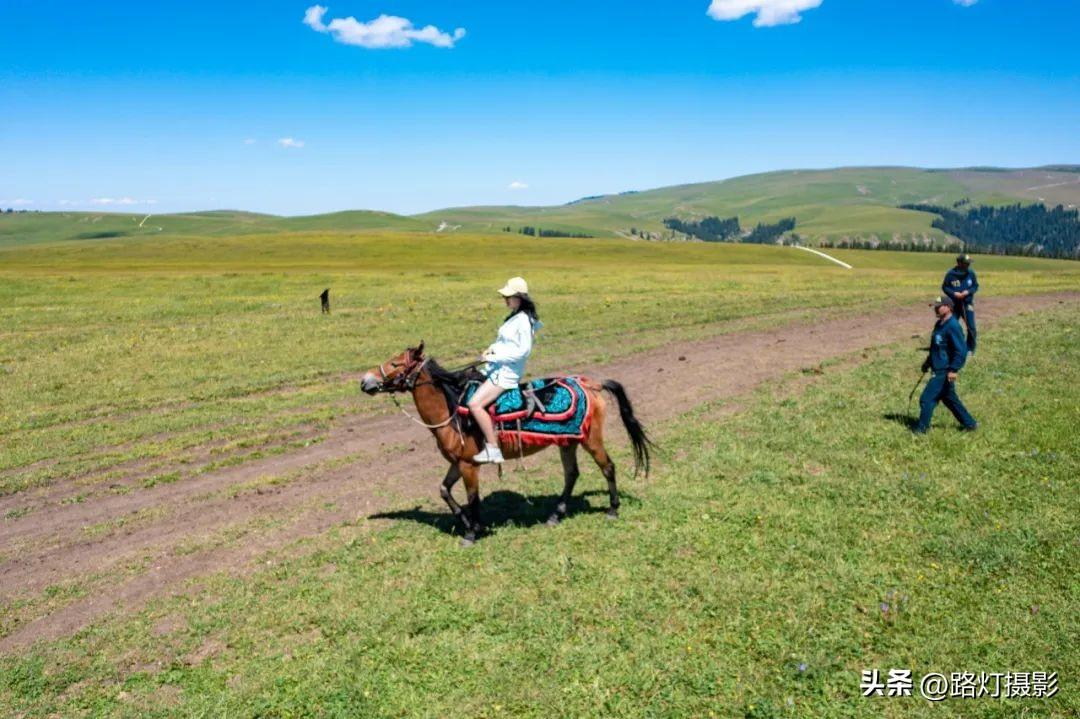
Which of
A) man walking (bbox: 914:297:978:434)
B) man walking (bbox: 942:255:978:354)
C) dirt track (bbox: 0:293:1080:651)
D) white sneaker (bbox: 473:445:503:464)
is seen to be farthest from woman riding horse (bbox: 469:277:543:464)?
man walking (bbox: 942:255:978:354)

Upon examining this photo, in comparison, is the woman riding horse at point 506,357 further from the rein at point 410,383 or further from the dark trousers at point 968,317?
the dark trousers at point 968,317

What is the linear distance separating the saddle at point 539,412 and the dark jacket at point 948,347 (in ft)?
26.4

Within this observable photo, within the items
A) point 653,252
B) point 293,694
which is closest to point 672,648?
point 293,694

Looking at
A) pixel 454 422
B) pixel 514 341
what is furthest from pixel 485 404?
pixel 514 341

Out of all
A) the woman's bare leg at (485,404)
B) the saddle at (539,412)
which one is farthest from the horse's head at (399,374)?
the woman's bare leg at (485,404)

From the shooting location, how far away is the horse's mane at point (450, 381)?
10688mm

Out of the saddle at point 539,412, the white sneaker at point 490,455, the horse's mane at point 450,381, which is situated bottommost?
the white sneaker at point 490,455

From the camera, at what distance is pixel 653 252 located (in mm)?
110312

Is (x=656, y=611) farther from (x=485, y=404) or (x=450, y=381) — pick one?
(x=450, y=381)

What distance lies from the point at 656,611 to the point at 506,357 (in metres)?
4.21

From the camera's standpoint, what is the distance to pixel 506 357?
33.8ft

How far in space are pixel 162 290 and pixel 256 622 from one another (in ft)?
169

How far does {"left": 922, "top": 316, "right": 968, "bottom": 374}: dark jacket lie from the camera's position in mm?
13820

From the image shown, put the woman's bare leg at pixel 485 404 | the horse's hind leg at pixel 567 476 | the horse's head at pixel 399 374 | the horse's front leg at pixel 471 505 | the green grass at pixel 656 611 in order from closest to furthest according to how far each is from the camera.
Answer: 1. the green grass at pixel 656 611
2. the horse's head at pixel 399 374
3. the woman's bare leg at pixel 485 404
4. the horse's front leg at pixel 471 505
5. the horse's hind leg at pixel 567 476
